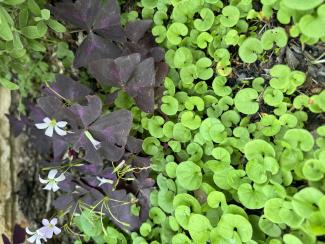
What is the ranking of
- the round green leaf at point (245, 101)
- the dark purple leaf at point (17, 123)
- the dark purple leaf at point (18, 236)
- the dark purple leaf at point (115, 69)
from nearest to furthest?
the round green leaf at point (245, 101) → the dark purple leaf at point (115, 69) → the dark purple leaf at point (18, 236) → the dark purple leaf at point (17, 123)

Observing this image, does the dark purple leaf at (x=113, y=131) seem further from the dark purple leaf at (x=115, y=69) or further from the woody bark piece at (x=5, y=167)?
the woody bark piece at (x=5, y=167)

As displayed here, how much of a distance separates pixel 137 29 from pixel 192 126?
384 mm

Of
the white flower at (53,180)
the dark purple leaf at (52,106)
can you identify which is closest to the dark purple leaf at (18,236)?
the white flower at (53,180)

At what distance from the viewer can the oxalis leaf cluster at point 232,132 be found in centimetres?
100

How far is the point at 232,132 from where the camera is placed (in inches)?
46.8

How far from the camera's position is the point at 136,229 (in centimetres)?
133

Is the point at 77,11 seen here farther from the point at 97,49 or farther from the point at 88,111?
the point at 88,111

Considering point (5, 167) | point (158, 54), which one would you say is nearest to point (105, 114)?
point (158, 54)

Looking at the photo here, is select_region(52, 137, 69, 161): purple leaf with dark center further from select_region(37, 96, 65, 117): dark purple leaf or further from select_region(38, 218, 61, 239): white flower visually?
select_region(38, 218, 61, 239): white flower

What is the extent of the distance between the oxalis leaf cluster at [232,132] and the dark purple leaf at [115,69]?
0.42 feet

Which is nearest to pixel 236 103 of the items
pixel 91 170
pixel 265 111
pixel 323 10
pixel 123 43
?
pixel 265 111

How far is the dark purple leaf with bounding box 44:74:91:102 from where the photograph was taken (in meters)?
1.33

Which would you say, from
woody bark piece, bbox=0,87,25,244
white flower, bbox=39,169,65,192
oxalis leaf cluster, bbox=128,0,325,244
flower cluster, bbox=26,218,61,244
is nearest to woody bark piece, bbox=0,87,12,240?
woody bark piece, bbox=0,87,25,244

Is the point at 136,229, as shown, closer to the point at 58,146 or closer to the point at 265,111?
the point at 58,146
